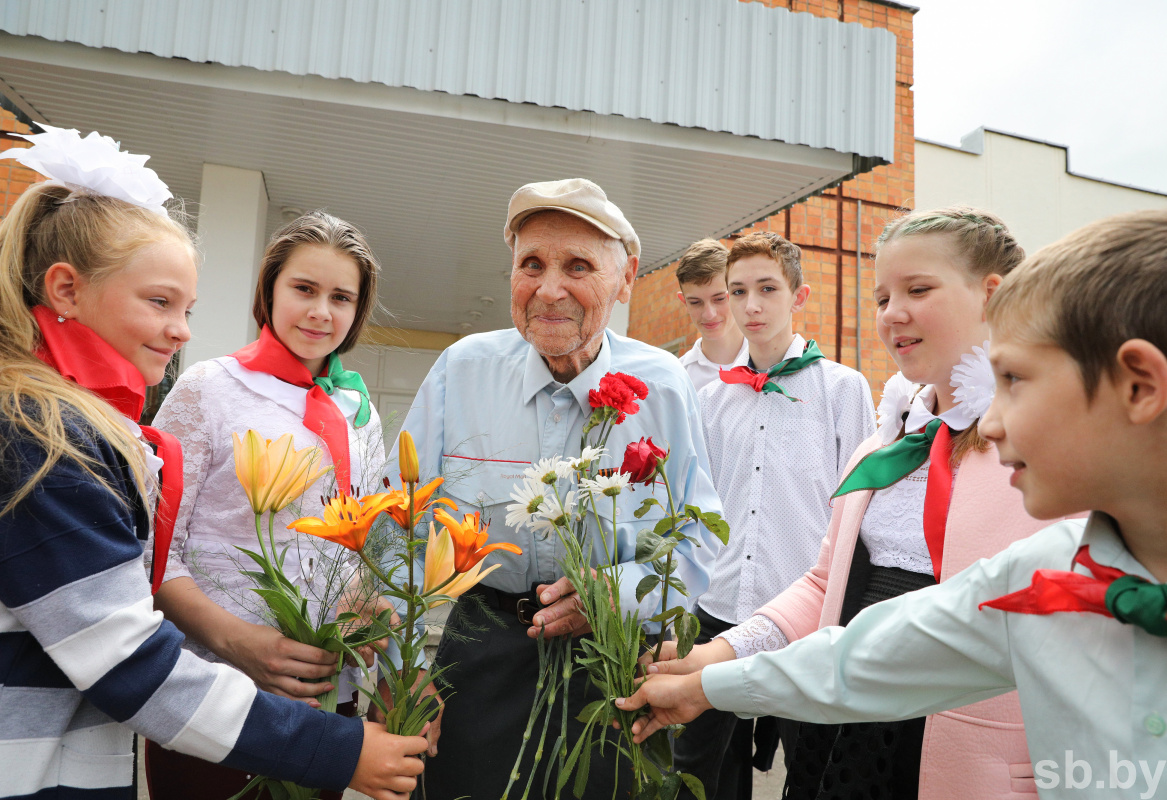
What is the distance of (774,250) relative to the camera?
11.4ft

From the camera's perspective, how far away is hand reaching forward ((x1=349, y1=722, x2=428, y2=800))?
124cm

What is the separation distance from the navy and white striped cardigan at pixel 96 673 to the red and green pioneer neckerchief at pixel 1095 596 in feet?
3.29

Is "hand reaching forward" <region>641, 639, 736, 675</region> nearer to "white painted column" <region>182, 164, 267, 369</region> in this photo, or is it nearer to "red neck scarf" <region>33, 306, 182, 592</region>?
"red neck scarf" <region>33, 306, 182, 592</region>

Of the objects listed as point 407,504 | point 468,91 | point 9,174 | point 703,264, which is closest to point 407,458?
point 407,504

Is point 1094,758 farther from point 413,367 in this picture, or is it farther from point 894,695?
point 413,367

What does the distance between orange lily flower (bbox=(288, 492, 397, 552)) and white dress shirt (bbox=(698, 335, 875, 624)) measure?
6.93 feet

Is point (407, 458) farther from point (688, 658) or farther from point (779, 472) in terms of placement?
point (779, 472)

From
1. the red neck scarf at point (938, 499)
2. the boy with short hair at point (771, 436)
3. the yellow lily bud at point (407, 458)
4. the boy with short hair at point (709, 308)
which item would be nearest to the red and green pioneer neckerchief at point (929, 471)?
the red neck scarf at point (938, 499)

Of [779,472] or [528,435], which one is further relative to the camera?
[779,472]

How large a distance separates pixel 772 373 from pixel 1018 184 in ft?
30.2

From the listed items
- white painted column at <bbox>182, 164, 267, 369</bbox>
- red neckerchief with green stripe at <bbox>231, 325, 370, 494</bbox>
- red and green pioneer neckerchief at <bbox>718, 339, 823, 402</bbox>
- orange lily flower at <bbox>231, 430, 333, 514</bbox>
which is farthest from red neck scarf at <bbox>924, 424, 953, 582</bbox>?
white painted column at <bbox>182, 164, 267, 369</bbox>

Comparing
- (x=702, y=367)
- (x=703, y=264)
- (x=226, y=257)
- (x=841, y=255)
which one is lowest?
Answer: (x=702, y=367)

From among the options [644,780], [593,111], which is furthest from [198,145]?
[644,780]

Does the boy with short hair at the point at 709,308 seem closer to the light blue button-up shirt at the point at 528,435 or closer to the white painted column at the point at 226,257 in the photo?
the light blue button-up shirt at the point at 528,435
